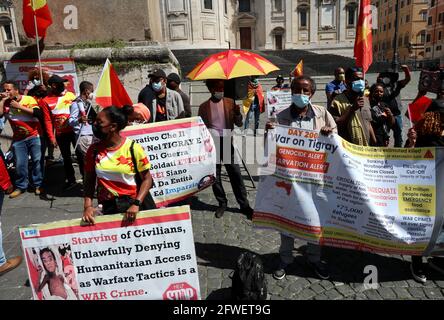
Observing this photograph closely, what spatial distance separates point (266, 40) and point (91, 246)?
53663 millimetres

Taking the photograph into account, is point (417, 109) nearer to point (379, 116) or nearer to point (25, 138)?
point (379, 116)

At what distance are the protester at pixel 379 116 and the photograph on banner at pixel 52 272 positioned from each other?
453 centimetres

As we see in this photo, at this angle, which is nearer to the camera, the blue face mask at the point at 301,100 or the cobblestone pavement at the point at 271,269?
the cobblestone pavement at the point at 271,269

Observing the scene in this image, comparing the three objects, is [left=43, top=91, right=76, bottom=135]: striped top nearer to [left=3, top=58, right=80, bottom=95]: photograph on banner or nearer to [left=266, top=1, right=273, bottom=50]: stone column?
[left=3, top=58, right=80, bottom=95]: photograph on banner

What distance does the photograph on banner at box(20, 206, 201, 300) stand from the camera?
2.69 m

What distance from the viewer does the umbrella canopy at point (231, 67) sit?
179 inches

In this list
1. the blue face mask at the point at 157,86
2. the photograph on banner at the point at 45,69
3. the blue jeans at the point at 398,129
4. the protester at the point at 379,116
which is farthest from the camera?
the photograph on banner at the point at 45,69

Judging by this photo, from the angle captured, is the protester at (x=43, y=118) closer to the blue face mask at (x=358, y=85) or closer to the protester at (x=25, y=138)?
the protester at (x=25, y=138)

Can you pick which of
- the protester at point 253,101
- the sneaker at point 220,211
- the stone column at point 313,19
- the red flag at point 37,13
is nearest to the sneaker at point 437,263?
the sneaker at point 220,211

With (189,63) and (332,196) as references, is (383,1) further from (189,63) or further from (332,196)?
(332,196)

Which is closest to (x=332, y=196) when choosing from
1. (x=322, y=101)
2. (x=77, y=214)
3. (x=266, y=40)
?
(x=77, y=214)

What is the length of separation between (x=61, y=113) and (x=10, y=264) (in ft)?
10.7

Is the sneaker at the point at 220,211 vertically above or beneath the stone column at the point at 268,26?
beneath

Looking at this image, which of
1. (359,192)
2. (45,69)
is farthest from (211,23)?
(359,192)
